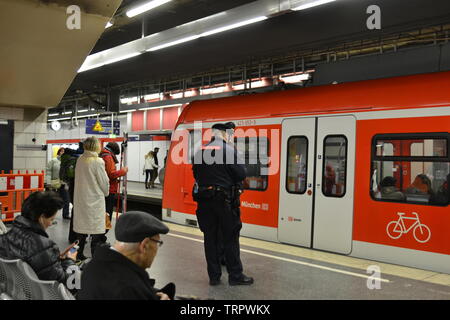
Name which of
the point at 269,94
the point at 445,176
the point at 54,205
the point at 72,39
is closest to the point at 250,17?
the point at 269,94

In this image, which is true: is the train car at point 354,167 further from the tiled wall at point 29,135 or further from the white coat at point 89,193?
the tiled wall at point 29,135

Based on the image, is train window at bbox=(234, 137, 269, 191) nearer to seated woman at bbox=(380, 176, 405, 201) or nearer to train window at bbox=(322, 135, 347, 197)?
train window at bbox=(322, 135, 347, 197)

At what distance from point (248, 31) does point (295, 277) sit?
4833 millimetres

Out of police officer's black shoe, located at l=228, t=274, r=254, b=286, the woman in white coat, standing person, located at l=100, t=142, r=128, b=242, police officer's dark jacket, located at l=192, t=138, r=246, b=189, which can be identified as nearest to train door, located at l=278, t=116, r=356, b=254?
police officer's black shoe, located at l=228, t=274, r=254, b=286

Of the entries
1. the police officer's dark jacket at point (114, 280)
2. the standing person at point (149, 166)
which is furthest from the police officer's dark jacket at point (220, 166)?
the standing person at point (149, 166)

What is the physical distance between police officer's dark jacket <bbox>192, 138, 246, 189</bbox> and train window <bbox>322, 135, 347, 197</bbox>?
210cm

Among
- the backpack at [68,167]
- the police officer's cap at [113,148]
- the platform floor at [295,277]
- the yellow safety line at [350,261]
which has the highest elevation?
the police officer's cap at [113,148]

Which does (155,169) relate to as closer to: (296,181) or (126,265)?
(296,181)

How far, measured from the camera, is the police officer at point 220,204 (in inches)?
196

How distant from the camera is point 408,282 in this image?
5.11 m

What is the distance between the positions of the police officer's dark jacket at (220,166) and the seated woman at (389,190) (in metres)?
2.21

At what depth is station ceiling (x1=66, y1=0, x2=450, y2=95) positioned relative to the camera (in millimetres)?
6684

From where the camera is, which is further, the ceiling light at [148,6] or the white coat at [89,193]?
the ceiling light at [148,6]

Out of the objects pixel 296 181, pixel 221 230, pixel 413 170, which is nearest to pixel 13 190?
pixel 221 230
